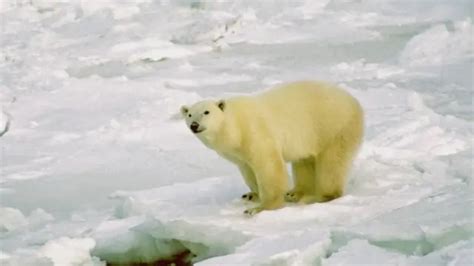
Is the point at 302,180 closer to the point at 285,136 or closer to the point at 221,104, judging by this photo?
the point at 285,136

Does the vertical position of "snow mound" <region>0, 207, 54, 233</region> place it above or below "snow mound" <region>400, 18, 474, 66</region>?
above

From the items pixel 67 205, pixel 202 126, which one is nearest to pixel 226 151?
pixel 202 126

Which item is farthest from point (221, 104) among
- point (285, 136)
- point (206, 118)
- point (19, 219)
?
point (19, 219)

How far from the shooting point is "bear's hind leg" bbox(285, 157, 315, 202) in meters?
4.10

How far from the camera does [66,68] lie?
346 inches

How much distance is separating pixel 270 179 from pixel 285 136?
266 mm

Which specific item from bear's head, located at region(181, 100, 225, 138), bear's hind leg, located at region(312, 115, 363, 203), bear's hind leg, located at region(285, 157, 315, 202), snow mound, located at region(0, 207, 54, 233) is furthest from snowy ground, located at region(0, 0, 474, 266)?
bear's head, located at region(181, 100, 225, 138)

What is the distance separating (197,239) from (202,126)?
1.68 ft

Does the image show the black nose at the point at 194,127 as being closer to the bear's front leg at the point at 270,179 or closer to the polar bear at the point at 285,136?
the polar bear at the point at 285,136

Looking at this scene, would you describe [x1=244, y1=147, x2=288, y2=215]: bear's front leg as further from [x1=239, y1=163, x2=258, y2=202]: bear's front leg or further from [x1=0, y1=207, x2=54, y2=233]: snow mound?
[x1=0, y1=207, x2=54, y2=233]: snow mound

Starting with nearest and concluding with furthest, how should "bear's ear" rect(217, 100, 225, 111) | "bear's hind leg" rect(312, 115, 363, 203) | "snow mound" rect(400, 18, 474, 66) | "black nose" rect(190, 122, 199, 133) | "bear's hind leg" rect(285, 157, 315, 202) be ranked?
"black nose" rect(190, 122, 199, 133), "bear's ear" rect(217, 100, 225, 111), "bear's hind leg" rect(312, 115, 363, 203), "bear's hind leg" rect(285, 157, 315, 202), "snow mound" rect(400, 18, 474, 66)

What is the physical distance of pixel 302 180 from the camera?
13.6ft

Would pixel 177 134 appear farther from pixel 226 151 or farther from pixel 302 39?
pixel 302 39

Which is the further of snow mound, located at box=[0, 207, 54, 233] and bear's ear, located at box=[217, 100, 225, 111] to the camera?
snow mound, located at box=[0, 207, 54, 233]
